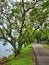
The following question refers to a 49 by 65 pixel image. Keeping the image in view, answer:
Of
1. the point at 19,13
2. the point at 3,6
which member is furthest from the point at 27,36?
the point at 3,6

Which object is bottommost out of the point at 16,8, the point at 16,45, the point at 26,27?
the point at 16,45

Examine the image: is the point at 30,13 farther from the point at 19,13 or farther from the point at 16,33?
the point at 16,33

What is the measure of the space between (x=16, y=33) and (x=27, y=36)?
1.81 meters

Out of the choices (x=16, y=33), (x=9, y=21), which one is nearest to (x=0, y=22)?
(x=9, y=21)

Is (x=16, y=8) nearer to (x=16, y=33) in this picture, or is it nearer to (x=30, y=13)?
(x=30, y=13)

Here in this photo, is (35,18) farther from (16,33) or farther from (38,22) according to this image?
(16,33)

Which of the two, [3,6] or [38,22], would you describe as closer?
[3,6]

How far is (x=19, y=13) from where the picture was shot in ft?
107

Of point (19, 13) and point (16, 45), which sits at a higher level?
point (19, 13)

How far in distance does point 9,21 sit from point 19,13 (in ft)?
6.32

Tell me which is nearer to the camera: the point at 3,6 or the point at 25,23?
the point at 3,6

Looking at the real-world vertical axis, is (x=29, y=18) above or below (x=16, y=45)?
above

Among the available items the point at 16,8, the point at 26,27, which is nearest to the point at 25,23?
the point at 26,27

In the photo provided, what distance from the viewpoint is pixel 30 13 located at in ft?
104
